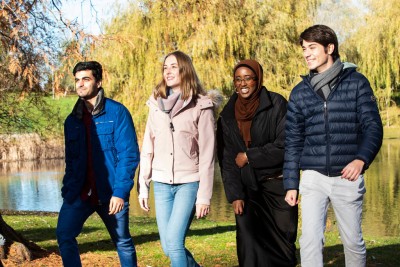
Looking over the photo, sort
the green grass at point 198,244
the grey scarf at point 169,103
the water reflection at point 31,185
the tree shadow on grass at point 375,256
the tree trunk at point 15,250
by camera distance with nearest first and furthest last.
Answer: the grey scarf at point 169,103, the tree trunk at point 15,250, the tree shadow on grass at point 375,256, the green grass at point 198,244, the water reflection at point 31,185

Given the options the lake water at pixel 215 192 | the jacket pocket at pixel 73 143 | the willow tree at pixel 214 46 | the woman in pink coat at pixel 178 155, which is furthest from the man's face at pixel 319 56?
the willow tree at pixel 214 46

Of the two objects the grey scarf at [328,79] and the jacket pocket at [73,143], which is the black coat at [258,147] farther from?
the jacket pocket at [73,143]

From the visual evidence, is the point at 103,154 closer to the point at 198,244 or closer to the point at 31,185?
the point at 198,244

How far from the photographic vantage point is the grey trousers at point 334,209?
4.59 m

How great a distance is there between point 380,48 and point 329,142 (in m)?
28.0

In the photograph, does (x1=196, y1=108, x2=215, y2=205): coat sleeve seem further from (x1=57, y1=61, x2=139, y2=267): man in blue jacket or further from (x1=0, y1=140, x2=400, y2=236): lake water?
(x1=0, y1=140, x2=400, y2=236): lake water

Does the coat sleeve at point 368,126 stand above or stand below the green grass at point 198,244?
above

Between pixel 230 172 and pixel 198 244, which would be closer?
pixel 230 172

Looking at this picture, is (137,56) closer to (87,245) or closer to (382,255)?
(87,245)

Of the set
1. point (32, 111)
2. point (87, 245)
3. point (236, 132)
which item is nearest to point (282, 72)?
point (32, 111)

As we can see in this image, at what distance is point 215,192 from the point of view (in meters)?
20.6

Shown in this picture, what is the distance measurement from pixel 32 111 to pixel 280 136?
1192cm

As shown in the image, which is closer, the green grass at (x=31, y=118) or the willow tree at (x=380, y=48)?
the green grass at (x=31, y=118)

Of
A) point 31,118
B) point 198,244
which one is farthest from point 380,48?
point 198,244
